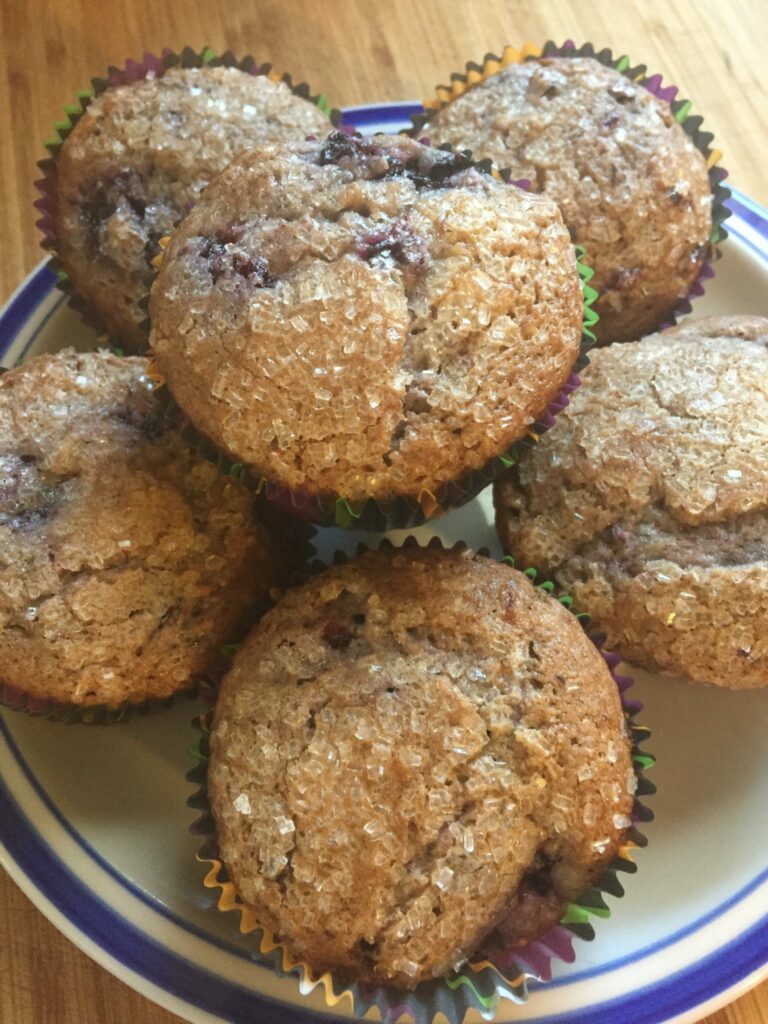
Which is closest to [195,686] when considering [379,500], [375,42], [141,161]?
[379,500]

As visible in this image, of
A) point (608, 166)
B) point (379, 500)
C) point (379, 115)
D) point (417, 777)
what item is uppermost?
point (608, 166)

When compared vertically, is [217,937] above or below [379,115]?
below

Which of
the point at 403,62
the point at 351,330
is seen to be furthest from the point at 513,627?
the point at 403,62

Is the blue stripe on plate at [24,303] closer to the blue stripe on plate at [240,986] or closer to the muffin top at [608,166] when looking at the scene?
the muffin top at [608,166]

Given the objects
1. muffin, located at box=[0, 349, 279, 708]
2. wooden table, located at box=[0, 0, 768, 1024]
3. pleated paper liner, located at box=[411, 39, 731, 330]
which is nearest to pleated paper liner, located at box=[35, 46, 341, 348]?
muffin, located at box=[0, 349, 279, 708]

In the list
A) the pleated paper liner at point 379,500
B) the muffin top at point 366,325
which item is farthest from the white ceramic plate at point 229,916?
the muffin top at point 366,325

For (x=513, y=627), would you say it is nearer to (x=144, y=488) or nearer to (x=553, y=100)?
(x=144, y=488)

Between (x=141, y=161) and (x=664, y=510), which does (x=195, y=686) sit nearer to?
(x=664, y=510)

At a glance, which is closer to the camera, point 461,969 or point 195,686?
point 461,969

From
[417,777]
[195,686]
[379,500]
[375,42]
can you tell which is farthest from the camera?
[375,42]
